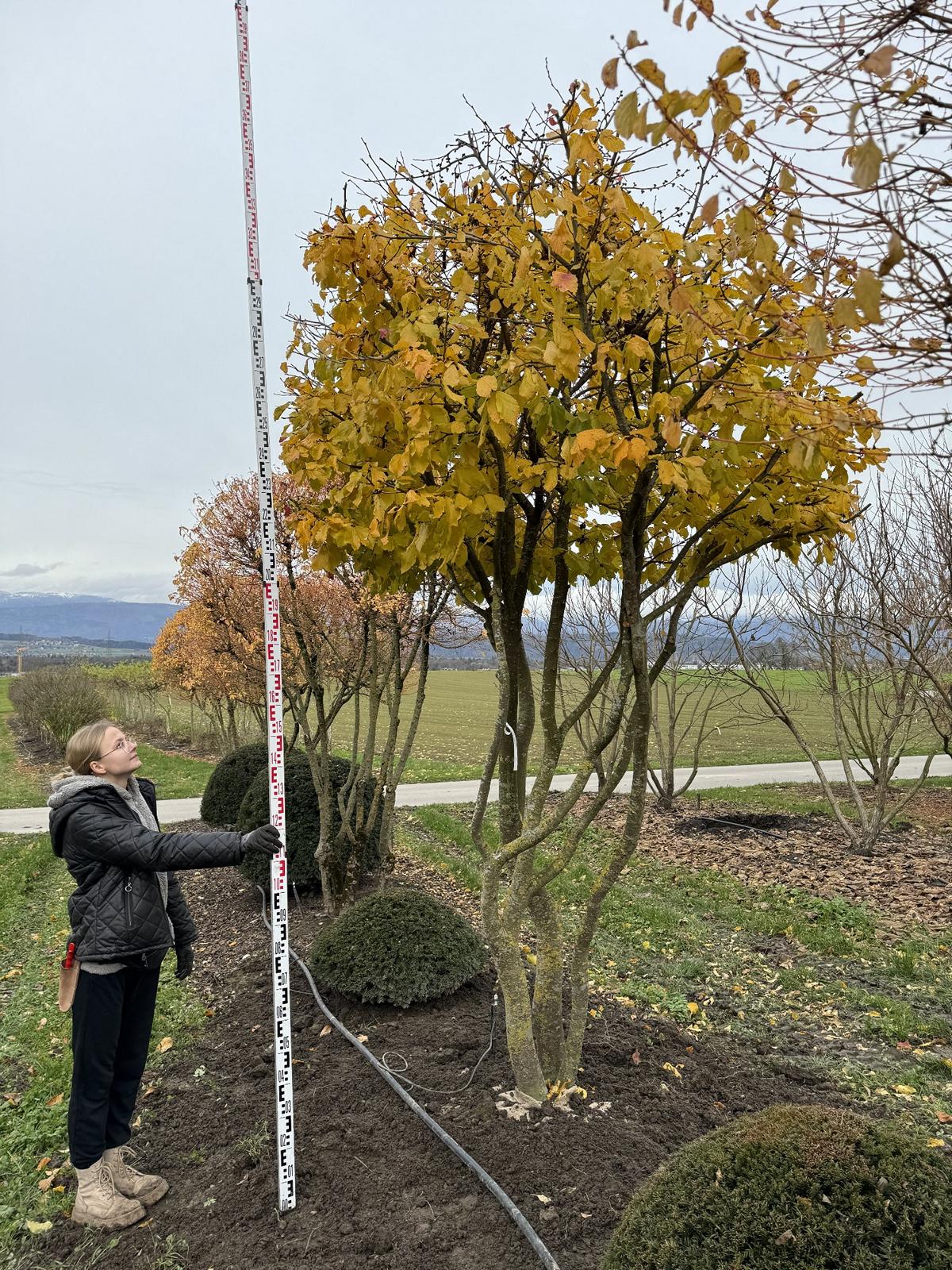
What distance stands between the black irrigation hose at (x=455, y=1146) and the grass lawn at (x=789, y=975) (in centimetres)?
115

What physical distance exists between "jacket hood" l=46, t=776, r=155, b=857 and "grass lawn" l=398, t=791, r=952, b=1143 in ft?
8.86

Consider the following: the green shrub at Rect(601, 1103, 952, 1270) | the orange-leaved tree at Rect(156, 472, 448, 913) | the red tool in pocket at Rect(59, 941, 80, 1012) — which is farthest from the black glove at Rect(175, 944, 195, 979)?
the orange-leaved tree at Rect(156, 472, 448, 913)

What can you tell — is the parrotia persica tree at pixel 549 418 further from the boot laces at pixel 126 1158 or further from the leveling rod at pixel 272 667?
the boot laces at pixel 126 1158

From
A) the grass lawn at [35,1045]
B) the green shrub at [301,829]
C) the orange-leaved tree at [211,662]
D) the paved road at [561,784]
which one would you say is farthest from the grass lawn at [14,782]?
the green shrub at [301,829]

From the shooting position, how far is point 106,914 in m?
2.92

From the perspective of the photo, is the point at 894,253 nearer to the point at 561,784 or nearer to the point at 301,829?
the point at 301,829

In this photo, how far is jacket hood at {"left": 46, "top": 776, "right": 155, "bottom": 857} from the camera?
9.57 feet

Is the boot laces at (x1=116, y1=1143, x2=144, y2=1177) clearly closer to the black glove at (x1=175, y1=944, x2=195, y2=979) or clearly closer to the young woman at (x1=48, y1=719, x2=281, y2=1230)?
the young woman at (x1=48, y1=719, x2=281, y2=1230)

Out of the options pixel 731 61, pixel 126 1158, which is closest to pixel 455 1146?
pixel 126 1158

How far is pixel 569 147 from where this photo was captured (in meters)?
2.43

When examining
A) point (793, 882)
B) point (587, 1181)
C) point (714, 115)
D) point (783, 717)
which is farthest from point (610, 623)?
point (714, 115)

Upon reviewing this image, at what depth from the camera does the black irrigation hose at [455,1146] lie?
8.13 feet

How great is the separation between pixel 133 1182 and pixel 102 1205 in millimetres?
134

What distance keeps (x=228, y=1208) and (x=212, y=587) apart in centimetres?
664
